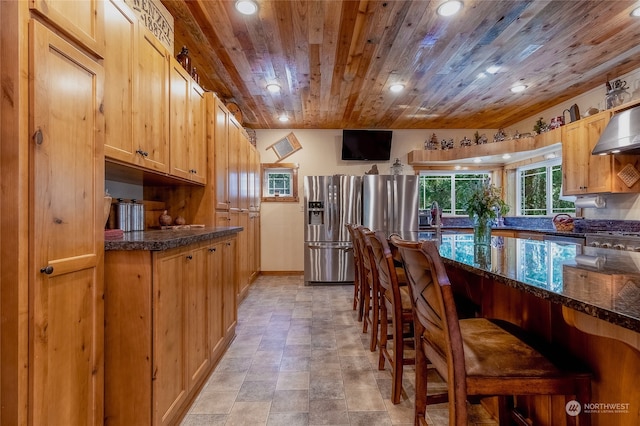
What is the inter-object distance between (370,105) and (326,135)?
1.34 meters

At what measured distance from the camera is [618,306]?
2.25ft

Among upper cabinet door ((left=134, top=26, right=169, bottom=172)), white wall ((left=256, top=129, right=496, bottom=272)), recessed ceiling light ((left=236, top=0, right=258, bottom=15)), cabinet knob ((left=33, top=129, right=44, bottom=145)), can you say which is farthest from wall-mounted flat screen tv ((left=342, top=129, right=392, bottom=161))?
cabinet knob ((left=33, top=129, right=44, bottom=145))

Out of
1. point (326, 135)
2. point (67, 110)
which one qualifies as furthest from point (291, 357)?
point (326, 135)

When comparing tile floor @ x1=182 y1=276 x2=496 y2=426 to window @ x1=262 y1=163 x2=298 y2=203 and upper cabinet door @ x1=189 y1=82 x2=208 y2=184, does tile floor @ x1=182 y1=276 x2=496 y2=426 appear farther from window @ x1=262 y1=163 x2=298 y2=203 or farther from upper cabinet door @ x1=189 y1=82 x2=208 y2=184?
window @ x1=262 y1=163 x2=298 y2=203

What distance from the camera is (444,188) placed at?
18.5 ft

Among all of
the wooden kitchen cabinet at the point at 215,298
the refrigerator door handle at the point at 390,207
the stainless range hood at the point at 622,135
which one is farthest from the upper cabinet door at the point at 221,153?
the stainless range hood at the point at 622,135

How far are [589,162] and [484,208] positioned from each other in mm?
2516

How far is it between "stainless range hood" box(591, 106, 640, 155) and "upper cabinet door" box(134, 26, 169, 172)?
390 centimetres

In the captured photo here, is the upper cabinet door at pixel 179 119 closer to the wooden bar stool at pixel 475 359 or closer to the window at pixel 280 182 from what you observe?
the wooden bar stool at pixel 475 359

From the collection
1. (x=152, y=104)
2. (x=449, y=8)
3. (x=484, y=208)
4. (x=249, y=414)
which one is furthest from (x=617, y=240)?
(x=152, y=104)

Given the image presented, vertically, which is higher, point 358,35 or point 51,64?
point 358,35

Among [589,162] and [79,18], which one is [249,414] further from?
[589,162]

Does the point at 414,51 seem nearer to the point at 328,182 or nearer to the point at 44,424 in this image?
the point at 328,182

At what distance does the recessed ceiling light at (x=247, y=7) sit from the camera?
217cm
